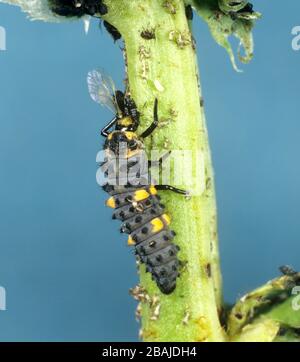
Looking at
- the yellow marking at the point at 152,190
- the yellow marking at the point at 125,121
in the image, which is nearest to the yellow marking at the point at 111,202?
the yellow marking at the point at 152,190

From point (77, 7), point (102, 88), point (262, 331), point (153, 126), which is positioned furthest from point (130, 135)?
point (262, 331)

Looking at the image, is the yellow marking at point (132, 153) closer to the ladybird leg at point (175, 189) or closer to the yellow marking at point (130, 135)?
the yellow marking at point (130, 135)

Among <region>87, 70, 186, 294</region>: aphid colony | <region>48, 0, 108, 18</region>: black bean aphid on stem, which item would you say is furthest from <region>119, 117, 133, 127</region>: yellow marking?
<region>48, 0, 108, 18</region>: black bean aphid on stem

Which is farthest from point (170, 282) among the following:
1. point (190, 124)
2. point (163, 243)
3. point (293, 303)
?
point (190, 124)

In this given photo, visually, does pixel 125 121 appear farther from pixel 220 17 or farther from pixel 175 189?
pixel 220 17

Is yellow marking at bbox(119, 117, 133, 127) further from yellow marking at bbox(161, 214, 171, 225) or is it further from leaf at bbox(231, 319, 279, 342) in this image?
leaf at bbox(231, 319, 279, 342)

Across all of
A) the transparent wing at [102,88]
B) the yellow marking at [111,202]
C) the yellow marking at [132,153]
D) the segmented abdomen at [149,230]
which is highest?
the transparent wing at [102,88]
